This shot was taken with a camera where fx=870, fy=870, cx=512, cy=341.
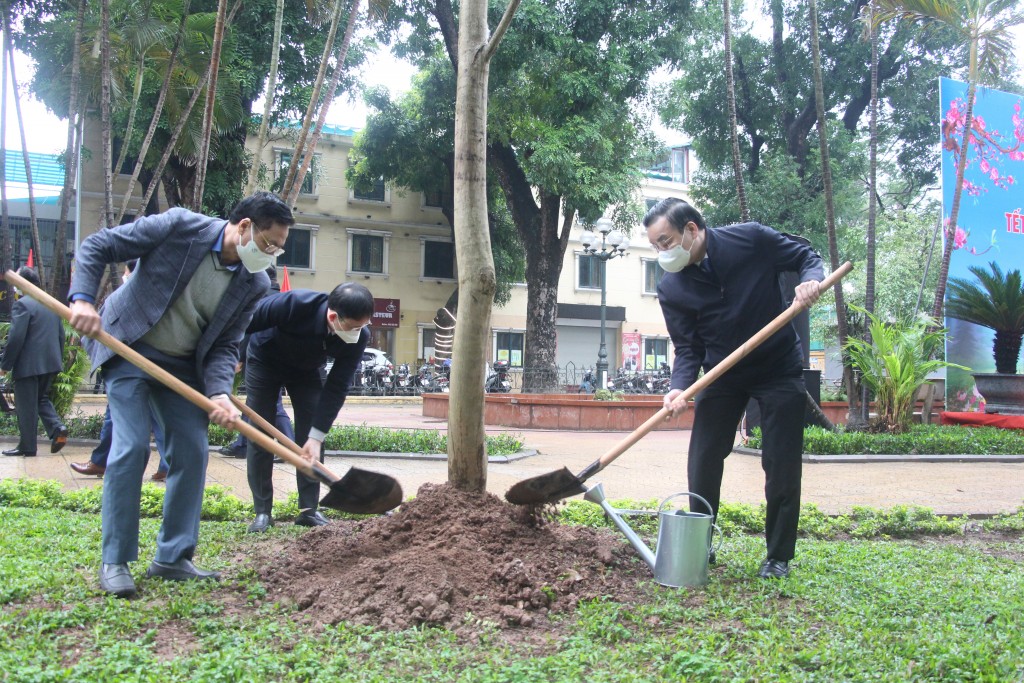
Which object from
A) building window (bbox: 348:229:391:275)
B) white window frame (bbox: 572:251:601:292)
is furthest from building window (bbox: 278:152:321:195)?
white window frame (bbox: 572:251:601:292)

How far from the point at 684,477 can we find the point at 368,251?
84.9ft

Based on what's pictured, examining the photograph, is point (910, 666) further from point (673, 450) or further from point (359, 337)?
point (673, 450)

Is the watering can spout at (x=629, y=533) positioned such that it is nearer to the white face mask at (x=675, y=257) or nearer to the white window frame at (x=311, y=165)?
the white face mask at (x=675, y=257)

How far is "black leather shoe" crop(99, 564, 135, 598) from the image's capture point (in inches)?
128

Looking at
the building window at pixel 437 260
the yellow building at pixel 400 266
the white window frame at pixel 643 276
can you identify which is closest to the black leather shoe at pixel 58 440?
the yellow building at pixel 400 266

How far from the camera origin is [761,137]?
25.5 m

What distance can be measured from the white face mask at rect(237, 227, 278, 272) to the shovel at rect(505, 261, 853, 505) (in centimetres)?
146

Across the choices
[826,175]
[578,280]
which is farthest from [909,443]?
[578,280]

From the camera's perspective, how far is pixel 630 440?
3.86m

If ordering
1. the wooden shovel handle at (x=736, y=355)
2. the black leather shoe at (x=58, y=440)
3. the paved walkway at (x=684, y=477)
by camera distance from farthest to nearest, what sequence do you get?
the black leather shoe at (x=58, y=440) < the paved walkway at (x=684, y=477) < the wooden shovel handle at (x=736, y=355)

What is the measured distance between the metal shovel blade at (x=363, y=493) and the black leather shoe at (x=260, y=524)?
0.82 metres

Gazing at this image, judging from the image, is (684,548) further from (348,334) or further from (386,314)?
(386,314)

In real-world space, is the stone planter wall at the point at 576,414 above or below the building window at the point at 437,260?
below

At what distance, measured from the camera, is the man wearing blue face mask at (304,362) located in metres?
4.39
